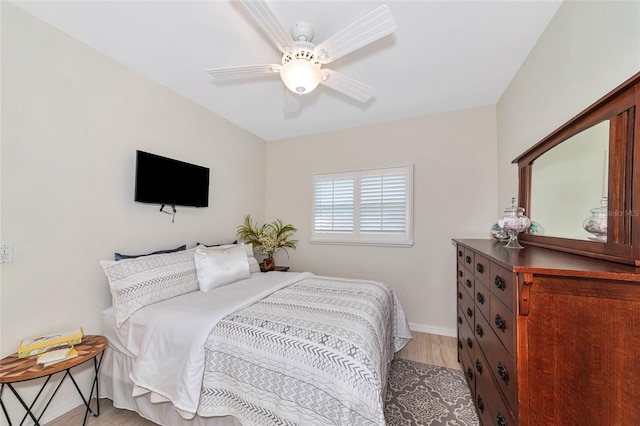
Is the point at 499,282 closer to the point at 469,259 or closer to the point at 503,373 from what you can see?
the point at 503,373

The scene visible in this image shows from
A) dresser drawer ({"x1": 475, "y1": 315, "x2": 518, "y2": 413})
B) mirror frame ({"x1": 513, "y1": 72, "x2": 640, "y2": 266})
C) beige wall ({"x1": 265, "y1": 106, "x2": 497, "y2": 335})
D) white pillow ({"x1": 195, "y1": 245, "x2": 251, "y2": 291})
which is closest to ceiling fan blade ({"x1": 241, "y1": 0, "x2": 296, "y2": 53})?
mirror frame ({"x1": 513, "y1": 72, "x2": 640, "y2": 266})

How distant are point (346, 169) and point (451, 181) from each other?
133 cm

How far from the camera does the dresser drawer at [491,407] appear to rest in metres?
1.09

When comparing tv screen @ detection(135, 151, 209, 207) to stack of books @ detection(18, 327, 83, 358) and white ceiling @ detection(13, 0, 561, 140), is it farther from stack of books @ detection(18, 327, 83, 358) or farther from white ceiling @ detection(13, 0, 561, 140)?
stack of books @ detection(18, 327, 83, 358)

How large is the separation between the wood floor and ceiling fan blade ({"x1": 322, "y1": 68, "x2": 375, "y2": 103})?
2.47 meters

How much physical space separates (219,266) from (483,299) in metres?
2.03

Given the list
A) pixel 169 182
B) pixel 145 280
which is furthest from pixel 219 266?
pixel 169 182

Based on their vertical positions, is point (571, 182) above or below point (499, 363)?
above

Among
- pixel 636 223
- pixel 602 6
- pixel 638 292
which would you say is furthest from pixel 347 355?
pixel 602 6

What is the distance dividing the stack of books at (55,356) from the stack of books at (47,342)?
42 millimetres

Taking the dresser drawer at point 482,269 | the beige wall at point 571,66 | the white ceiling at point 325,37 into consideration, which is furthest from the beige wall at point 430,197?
the dresser drawer at point 482,269

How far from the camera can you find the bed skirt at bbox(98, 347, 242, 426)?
1.45 metres

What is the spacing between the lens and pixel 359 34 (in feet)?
4.46

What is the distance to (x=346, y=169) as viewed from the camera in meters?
3.46
